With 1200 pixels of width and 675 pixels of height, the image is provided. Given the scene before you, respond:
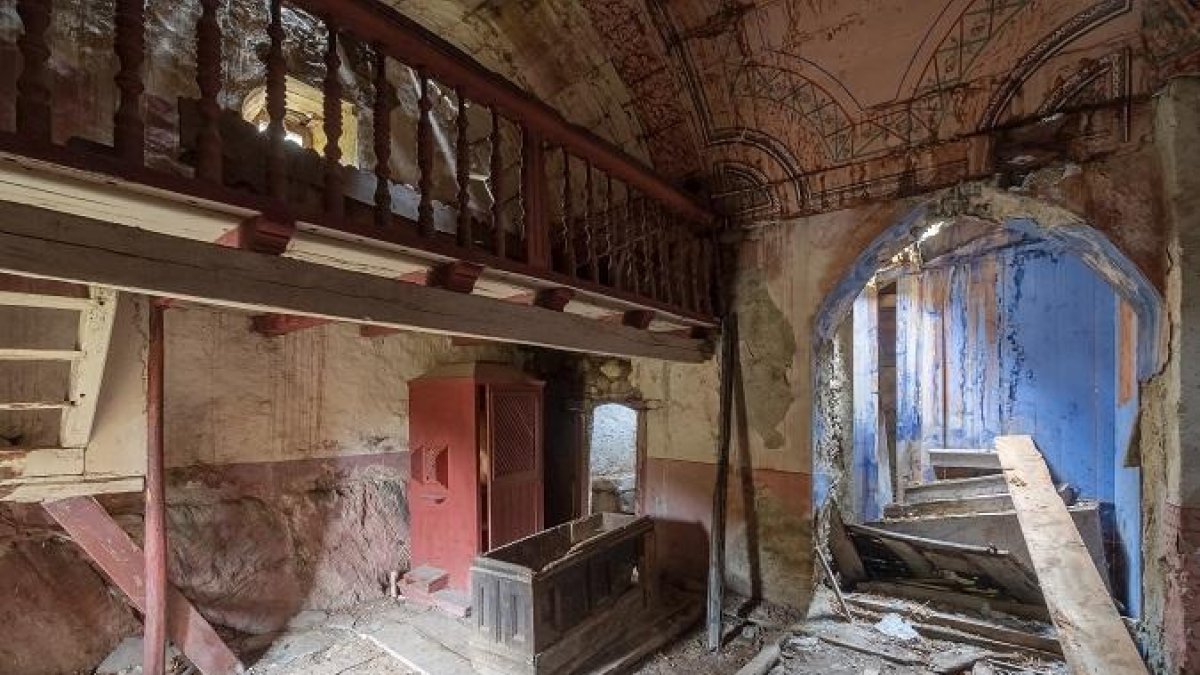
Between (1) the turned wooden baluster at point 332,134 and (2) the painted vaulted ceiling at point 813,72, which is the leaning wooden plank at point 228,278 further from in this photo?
(2) the painted vaulted ceiling at point 813,72

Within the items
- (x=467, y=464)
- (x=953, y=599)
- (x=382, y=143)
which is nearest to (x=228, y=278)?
(x=382, y=143)

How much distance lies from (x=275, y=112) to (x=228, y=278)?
570 mm

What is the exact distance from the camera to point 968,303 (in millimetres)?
7551

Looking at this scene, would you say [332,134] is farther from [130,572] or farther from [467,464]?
[467,464]

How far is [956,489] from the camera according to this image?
6.70 meters

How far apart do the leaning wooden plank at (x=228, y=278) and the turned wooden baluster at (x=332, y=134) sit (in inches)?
9.8

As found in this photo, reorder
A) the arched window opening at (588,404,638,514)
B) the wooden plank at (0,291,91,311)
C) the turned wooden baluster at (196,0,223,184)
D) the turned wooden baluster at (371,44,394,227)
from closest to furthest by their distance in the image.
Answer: the turned wooden baluster at (196,0,223,184) < the turned wooden baluster at (371,44,394,227) < the wooden plank at (0,291,91,311) < the arched window opening at (588,404,638,514)

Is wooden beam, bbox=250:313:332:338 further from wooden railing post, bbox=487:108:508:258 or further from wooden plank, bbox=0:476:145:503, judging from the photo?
wooden railing post, bbox=487:108:508:258

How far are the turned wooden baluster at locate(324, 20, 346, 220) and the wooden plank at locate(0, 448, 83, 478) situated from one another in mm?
2675

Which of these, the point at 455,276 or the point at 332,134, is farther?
the point at 455,276

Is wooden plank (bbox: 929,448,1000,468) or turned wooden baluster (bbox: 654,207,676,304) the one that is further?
wooden plank (bbox: 929,448,1000,468)

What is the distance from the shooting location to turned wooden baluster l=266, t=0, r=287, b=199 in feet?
5.86

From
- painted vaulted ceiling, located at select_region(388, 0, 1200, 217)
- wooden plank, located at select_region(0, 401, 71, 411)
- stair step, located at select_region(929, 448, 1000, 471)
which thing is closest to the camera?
wooden plank, located at select_region(0, 401, 71, 411)

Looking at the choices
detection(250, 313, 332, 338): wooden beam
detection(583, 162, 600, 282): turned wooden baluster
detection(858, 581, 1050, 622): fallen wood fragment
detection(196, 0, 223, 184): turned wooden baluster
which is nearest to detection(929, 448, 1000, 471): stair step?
detection(858, 581, 1050, 622): fallen wood fragment
